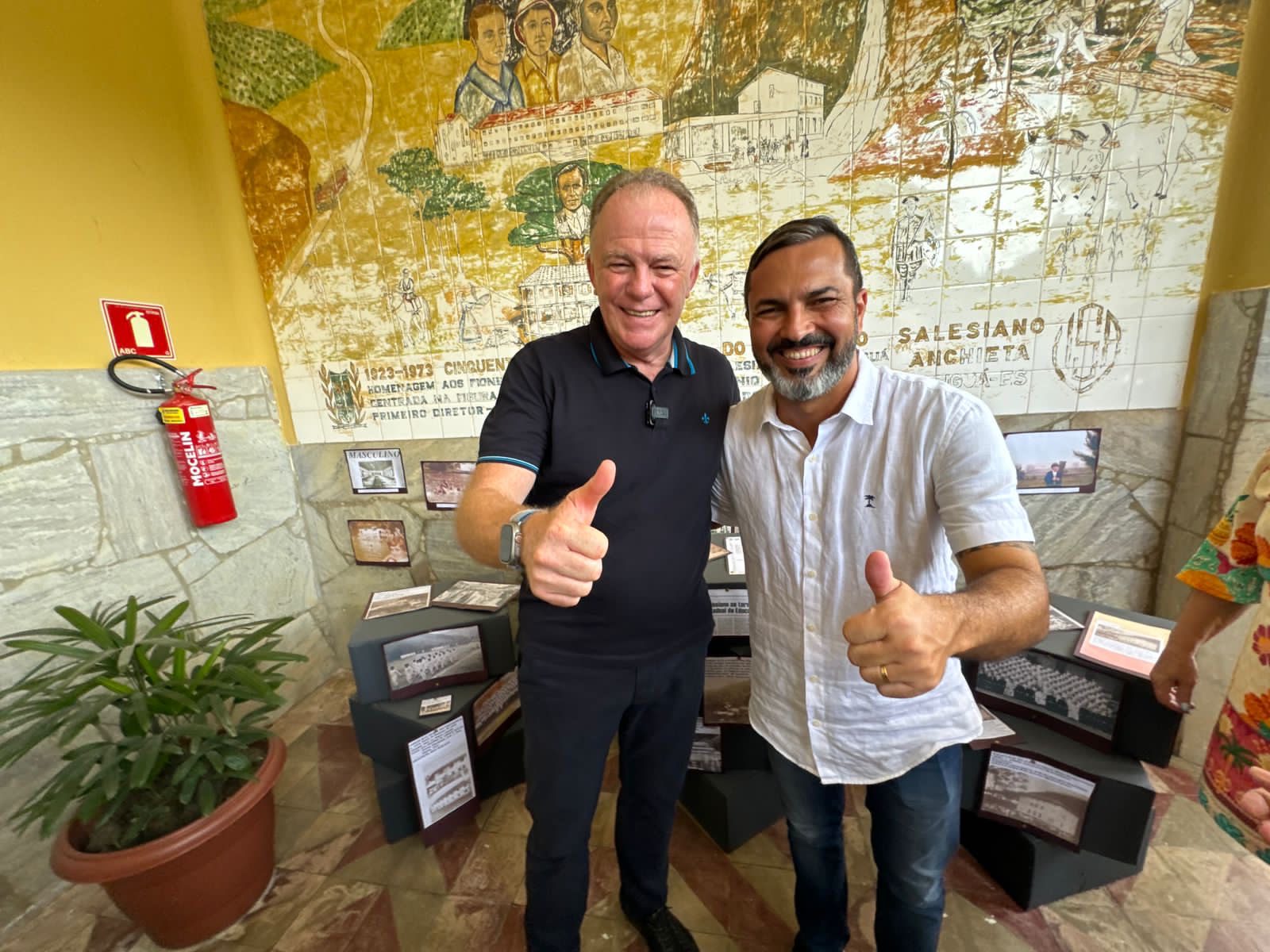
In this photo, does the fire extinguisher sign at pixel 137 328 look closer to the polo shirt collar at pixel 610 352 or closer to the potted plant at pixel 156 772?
the potted plant at pixel 156 772

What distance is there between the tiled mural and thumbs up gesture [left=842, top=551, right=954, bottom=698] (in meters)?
1.43

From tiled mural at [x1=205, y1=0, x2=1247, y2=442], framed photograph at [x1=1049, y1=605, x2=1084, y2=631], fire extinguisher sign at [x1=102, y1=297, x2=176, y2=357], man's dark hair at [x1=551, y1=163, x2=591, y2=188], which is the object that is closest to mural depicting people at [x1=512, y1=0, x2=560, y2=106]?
tiled mural at [x1=205, y1=0, x2=1247, y2=442]

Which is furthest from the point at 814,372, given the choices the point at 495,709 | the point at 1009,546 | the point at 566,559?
the point at 495,709

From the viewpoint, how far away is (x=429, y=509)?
217 centimetres

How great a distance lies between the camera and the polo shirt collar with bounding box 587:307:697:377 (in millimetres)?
A: 974

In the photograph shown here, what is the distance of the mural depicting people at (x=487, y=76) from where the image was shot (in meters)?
1.70

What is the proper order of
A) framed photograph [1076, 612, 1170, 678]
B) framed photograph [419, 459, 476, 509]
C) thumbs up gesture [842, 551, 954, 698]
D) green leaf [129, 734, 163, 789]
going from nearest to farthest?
thumbs up gesture [842, 551, 954, 698] < green leaf [129, 734, 163, 789] < framed photograph [1076, 612, 1170, 678] < framed photograph [419, 459, 476, 509]

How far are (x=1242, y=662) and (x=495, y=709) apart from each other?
69.2 inches

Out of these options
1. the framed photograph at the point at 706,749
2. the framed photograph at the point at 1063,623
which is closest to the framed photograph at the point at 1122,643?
the framed photograph at the point at 1063,623

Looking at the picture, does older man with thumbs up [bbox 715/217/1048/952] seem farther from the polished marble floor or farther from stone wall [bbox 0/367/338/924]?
stone wall [bbox 0/367/338/924]

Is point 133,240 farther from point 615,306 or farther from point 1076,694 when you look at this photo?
point 1076,694

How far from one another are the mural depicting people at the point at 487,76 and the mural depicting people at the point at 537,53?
3cm

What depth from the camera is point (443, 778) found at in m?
1.46

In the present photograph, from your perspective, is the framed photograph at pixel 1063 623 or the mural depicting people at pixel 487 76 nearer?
the framed photograph at pixel 1063 623
